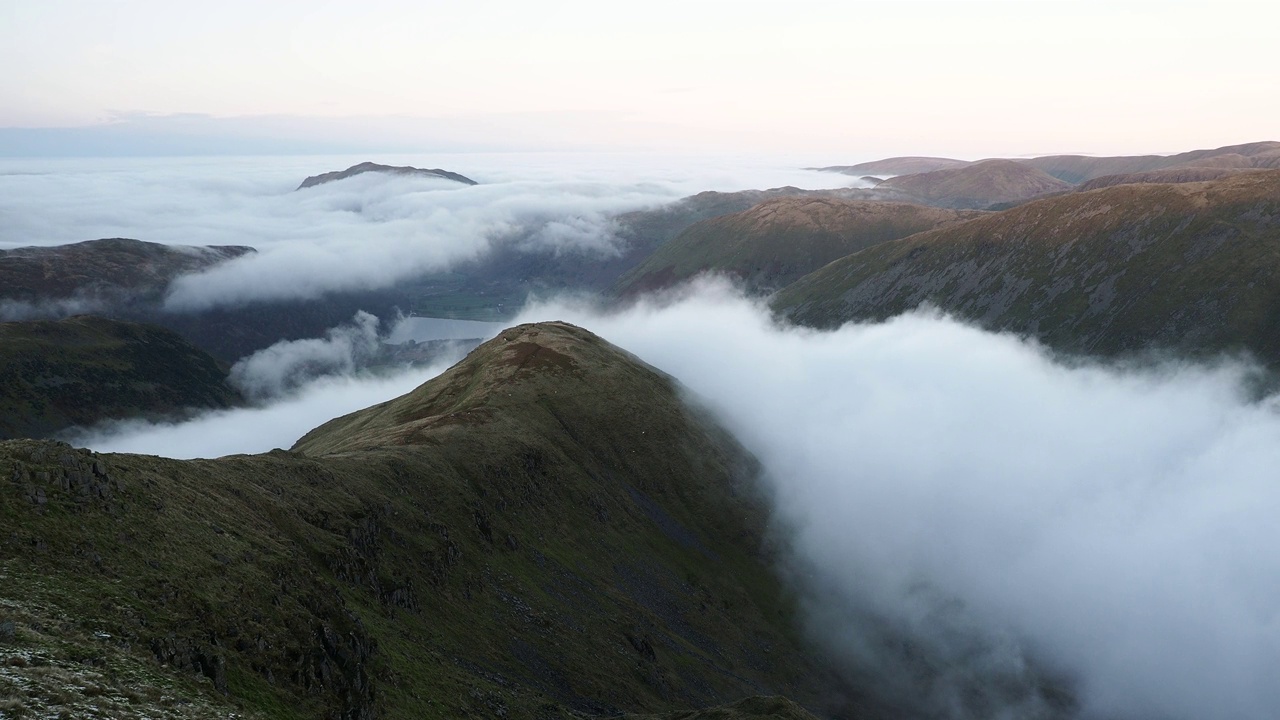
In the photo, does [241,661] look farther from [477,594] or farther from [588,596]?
[588,596]

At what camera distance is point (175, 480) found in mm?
76625

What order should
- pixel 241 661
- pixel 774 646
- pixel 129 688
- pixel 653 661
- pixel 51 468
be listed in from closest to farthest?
1. pixel 129 688
2. pixel 241 661
3. pixel 51 468
4. pixel 653 661
5. pixel 774 646

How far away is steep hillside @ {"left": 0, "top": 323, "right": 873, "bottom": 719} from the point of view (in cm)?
4694

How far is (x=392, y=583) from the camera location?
96312 mm

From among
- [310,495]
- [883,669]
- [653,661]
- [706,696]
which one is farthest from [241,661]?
[883,669]

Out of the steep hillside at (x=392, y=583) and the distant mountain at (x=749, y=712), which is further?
the distant mountain at (x=749, y=712)

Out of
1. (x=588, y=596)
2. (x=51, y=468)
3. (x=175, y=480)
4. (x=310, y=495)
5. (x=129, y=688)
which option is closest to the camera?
(x=129, y=688)

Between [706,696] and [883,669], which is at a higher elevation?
[706,696]

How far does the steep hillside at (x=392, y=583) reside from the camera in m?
46.9

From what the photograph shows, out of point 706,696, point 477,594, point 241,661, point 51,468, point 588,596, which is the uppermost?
point 51,468

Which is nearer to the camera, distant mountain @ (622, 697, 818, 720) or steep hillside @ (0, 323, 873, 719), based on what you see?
steep hillside @ (0, 323, 873, 719)

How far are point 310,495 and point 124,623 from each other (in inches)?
2253

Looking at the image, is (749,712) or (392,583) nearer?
(392,583)

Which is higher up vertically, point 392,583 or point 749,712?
point 392,583
